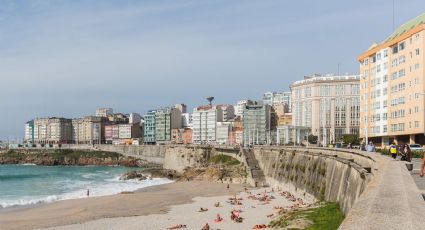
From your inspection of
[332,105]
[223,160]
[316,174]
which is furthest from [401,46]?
[332,105]

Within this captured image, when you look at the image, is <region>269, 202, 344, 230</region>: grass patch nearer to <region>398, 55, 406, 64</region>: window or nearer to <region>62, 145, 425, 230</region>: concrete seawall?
<region>62, 145, 425, 230</region>: concrete seawall

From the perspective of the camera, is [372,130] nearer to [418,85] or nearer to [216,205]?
[418,85]

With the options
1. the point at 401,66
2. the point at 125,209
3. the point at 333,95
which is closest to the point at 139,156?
the point at 333,95

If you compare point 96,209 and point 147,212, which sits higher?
point 147,212

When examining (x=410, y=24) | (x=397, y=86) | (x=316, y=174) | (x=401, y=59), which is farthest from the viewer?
(x=410, y=24)

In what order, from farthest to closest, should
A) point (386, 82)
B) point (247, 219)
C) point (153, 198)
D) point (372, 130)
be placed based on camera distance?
point (372, 130) < point (386, 82) < point (153, 198) < point (247, 219)

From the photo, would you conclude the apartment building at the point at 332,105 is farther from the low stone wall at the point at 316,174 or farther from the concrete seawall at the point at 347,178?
the low stone wall at the point at 316,174

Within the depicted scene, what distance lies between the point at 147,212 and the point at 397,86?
201ft

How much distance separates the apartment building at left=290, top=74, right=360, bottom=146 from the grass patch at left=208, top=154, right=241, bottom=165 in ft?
229

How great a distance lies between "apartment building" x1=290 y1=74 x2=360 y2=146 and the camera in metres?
172

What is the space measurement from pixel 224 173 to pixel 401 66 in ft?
125

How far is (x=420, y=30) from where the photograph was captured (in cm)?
8088

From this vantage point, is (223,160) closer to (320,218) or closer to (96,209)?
(96,209)

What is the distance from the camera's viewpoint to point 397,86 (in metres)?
89.2
